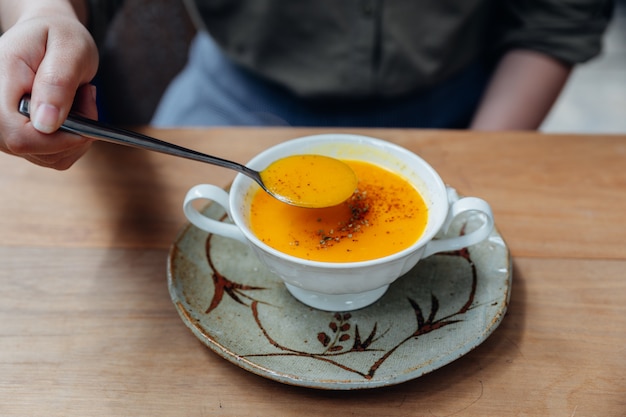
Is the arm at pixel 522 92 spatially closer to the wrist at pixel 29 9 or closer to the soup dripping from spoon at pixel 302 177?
the soup dripping from spoon at pixel 302 177

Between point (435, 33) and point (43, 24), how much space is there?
2.85ft

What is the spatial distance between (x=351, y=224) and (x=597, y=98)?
2616mm

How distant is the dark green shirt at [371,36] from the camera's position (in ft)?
4.31

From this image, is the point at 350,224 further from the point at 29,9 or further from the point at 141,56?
the point at 141,56

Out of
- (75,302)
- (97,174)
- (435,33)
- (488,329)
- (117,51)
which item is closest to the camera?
(488,329)

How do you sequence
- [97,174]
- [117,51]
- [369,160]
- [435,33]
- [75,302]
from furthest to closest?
[117,51] → [435,33] → [97,174] → [369,160] → [75,302]

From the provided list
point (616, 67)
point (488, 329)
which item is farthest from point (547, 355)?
point (616, 67)

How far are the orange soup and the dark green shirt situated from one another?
0.50 m

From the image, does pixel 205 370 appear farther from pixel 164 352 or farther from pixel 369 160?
pixel 369 160

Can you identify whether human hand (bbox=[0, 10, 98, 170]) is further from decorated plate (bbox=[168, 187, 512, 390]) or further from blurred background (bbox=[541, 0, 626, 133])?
blurred background (bbox=[541, 0, 626, 133])

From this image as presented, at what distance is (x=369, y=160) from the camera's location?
3.12 feet

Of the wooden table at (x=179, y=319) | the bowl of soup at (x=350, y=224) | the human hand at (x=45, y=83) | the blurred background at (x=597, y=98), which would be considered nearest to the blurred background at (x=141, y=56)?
the blurred background at (x=597, y=98)

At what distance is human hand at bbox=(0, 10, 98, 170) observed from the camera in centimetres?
73

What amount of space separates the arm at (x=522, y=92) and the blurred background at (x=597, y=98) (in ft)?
4.32
